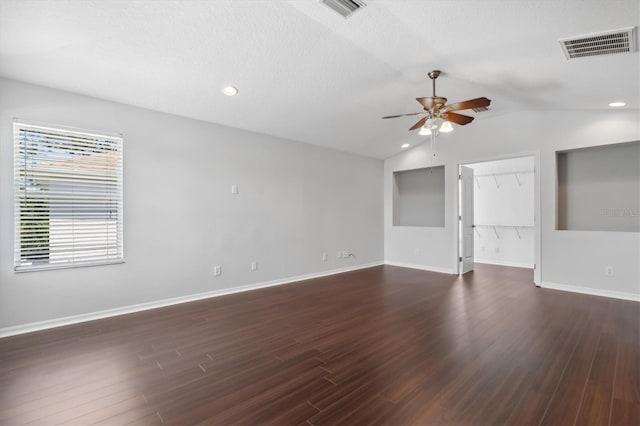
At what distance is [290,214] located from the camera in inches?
213

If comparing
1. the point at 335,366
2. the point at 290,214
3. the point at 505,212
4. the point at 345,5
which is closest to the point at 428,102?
the point at 345,5

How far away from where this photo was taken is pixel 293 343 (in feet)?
9.33

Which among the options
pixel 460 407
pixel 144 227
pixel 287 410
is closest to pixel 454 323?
pixel 460 407

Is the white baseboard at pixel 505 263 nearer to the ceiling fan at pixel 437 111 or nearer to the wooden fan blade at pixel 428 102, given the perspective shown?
the ceiling fan at pixel 437 111

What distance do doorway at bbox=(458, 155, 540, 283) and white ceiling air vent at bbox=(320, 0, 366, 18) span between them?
4.64m

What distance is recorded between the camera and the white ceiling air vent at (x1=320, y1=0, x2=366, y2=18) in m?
2.38

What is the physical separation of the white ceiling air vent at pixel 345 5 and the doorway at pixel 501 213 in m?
4.64

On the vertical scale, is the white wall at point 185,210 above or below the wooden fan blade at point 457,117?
below

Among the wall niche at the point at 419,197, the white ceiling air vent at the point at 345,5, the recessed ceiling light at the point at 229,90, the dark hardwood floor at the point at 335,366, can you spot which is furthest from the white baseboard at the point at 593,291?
the recessed ceiling light at the point at 229,90

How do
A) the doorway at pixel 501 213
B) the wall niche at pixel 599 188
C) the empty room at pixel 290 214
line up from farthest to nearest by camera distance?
the doorway at pixel 501 213 → the wall niche at pixel 599 188 → the empty room at pixel 290 214

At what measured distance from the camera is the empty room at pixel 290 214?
2.12 metres

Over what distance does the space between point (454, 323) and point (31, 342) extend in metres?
4.38

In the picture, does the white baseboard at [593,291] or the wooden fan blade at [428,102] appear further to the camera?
the white baseboard at [593,291]

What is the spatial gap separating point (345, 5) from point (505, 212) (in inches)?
263
